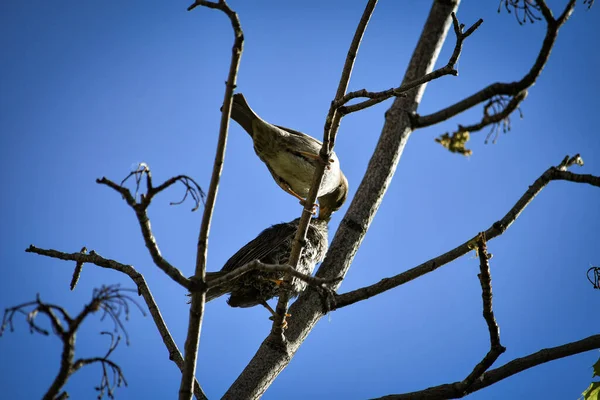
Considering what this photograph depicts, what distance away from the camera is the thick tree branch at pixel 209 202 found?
250 centimetres

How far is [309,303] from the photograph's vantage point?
15.3 feet

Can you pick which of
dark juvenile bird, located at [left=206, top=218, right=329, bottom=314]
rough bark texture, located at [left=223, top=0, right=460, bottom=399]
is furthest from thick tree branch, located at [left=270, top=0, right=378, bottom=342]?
dark juvenile bird, located at [left=206, top=218, right=329, bottom=314]

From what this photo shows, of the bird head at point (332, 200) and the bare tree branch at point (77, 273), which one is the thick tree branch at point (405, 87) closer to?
the bare tree branch at point (77, 273)

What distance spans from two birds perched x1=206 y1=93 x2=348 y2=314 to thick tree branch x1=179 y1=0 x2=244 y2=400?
2454 mm

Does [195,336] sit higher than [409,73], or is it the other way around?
[409,73]

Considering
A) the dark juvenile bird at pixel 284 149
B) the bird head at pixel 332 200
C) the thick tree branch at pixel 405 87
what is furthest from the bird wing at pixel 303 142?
the thick tree branch at pixel 405 87

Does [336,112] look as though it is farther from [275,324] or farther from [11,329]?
[11,329]

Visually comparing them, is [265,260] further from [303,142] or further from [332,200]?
[332,200]

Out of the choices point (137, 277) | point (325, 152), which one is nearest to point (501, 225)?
point (325, 152)

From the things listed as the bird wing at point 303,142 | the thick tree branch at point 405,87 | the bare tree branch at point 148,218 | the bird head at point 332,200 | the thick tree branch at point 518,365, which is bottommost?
the thick tree branch at point 518,365

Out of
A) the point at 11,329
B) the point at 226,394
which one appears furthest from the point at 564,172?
the point at 11,329

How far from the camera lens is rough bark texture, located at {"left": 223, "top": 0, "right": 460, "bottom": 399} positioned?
4234 millimetres

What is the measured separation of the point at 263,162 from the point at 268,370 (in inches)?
94.1

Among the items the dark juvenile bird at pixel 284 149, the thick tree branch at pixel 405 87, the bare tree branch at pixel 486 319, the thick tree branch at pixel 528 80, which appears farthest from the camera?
the dark juvenile bird at pixel 284 149
